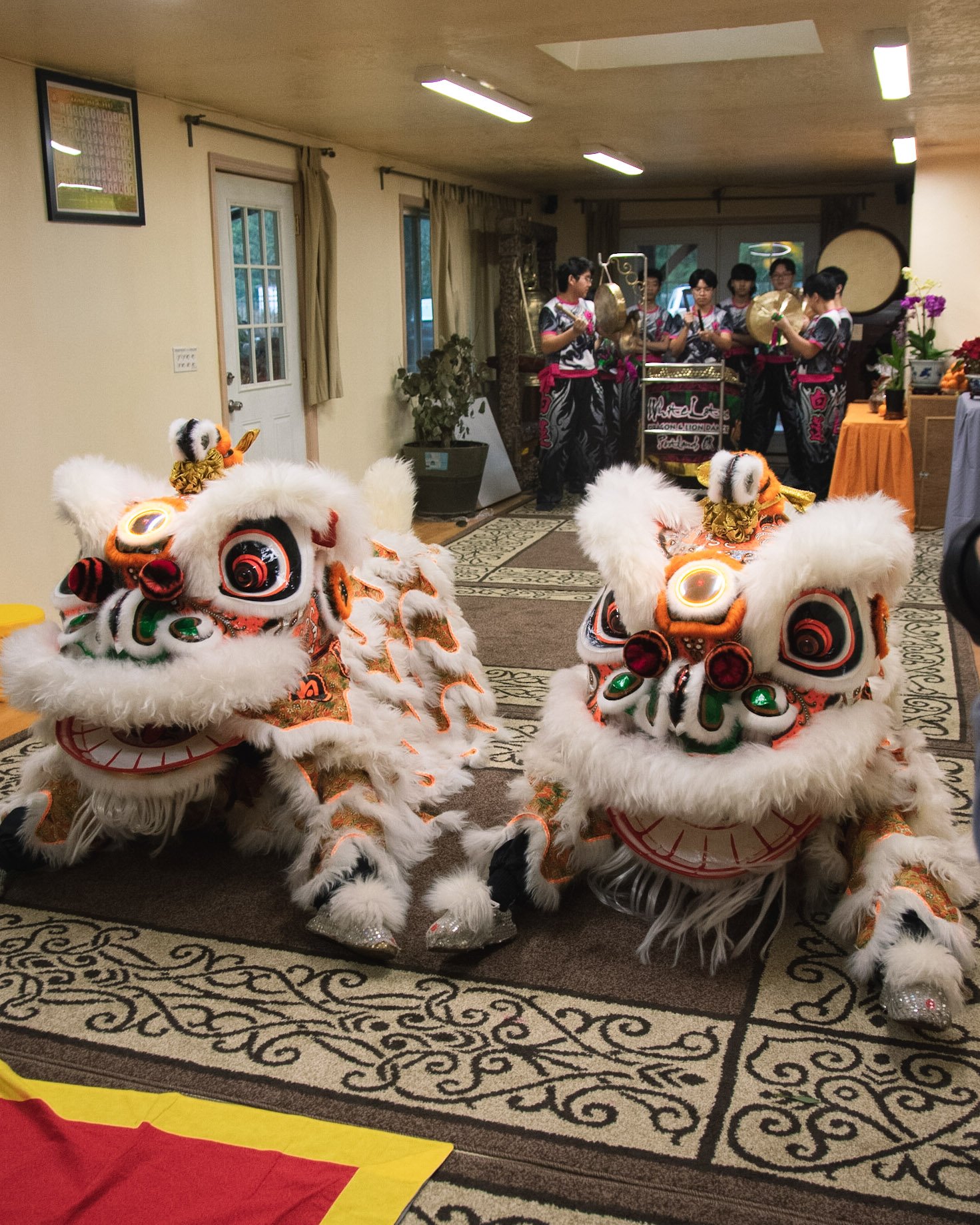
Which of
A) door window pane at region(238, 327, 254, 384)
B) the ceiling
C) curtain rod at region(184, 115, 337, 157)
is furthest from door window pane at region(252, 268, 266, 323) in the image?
the ceiling

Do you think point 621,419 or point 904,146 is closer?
point 904,146

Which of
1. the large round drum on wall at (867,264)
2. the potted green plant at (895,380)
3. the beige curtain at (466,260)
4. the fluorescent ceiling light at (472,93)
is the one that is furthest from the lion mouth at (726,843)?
the large round drum on wall at (867,264)

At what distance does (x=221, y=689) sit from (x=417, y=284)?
21.9 ft

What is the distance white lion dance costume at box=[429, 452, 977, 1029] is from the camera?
6.86 ft

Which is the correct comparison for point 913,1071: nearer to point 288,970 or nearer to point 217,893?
point 288,970

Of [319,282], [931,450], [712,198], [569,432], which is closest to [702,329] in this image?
[569,432]

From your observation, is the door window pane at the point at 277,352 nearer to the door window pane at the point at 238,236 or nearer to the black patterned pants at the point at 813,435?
the door window pane at the point at 238,236

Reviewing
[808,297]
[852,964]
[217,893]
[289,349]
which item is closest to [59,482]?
[217,893]

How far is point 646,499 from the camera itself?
7.91ft

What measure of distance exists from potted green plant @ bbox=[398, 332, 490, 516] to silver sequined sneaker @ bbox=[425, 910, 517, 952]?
5.34m

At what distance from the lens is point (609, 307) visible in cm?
746

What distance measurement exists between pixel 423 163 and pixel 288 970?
6957 mm

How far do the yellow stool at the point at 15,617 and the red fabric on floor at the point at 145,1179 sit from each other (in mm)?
2431

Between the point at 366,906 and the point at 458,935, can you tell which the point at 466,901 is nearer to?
the point at 458,935
